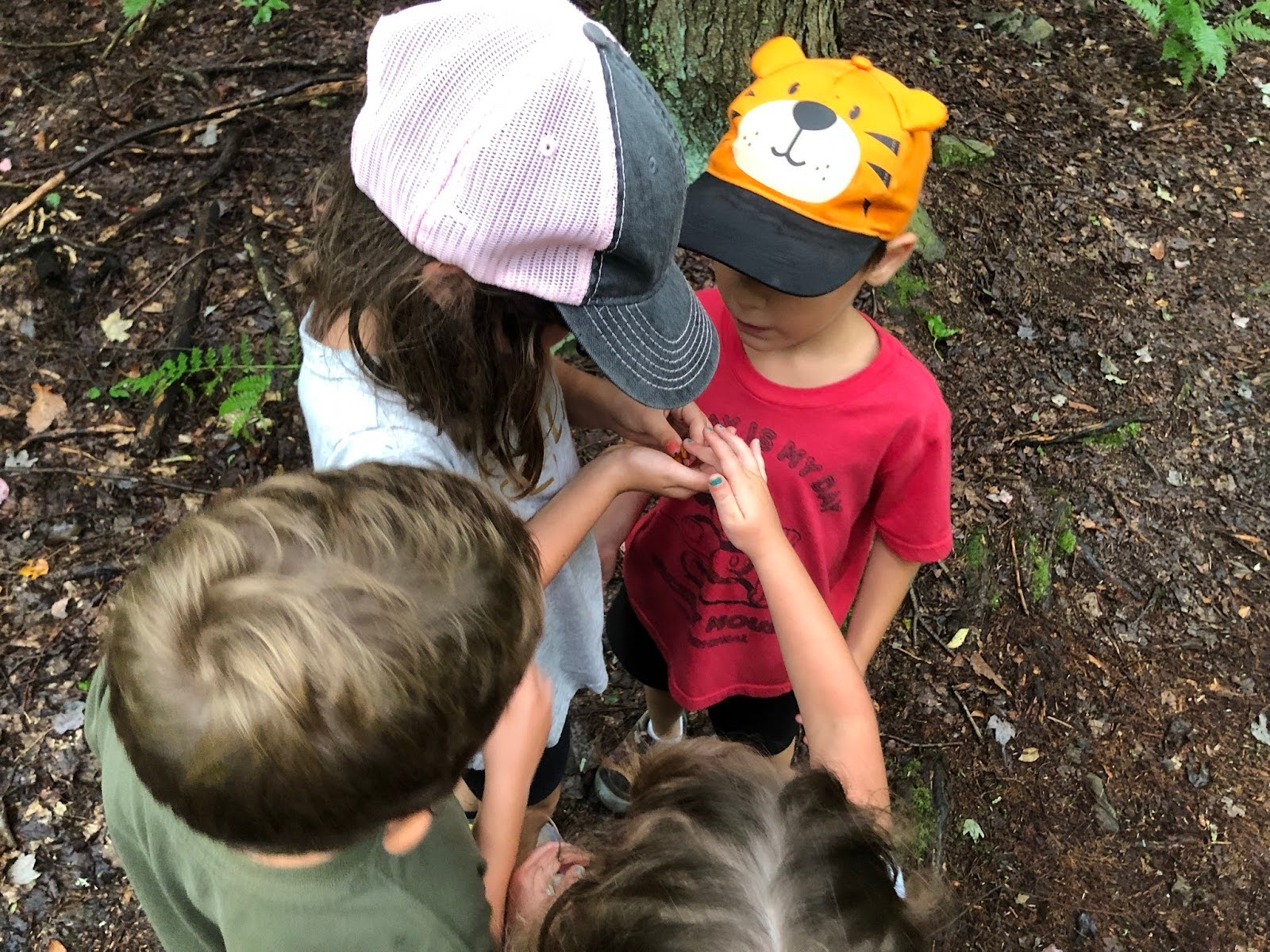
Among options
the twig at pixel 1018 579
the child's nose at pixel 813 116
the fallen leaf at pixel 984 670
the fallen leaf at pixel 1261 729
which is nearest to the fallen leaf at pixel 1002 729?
the fallen leaf at pixel 984 670

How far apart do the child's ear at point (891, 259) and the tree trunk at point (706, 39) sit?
1655 mm

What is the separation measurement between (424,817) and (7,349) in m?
3.58

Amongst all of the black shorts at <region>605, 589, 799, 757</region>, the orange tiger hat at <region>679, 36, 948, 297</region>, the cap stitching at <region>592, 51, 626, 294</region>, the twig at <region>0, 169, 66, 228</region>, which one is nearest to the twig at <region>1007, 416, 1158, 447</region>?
the black shorts at <region>605, 589, 799, 757</region>

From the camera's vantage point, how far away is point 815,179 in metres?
A: 1.80

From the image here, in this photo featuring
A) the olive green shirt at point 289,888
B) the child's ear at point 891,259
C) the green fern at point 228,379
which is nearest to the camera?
the olive green shirt at point 289,888

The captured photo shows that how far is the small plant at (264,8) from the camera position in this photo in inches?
185

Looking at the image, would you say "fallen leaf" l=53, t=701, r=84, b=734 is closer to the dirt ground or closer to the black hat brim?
the dirt ground

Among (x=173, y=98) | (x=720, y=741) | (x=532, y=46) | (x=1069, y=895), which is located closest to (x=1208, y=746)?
(x=1069, y=895)

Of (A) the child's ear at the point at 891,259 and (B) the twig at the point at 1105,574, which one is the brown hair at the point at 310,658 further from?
(B) the twig at the point at 1105,574

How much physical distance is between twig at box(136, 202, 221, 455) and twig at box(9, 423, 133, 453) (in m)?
0.10

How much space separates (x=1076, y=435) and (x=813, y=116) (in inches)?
119

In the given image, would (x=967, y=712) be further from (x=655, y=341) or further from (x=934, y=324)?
(x=655, y=341)

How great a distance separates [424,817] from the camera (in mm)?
1326

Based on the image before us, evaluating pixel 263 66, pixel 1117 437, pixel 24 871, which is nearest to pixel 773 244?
pixel 24 871
